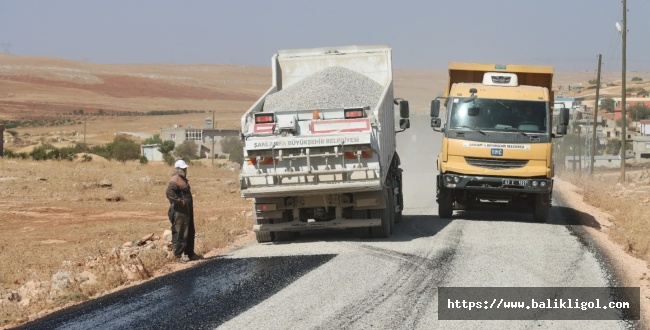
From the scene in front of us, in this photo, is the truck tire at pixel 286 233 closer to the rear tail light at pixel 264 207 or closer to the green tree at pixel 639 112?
the rear tail light at pixel 264 207

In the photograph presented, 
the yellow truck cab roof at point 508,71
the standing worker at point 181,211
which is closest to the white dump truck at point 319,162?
the standing worker at point 181,211

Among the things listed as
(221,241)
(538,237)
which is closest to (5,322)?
(221,241)

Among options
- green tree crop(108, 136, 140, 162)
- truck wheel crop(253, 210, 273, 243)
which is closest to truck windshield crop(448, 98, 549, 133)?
truck wheel crop(253, 210, 273, 243)

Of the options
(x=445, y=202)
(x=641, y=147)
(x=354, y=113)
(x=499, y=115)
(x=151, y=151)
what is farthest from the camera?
(x=641, y=147)

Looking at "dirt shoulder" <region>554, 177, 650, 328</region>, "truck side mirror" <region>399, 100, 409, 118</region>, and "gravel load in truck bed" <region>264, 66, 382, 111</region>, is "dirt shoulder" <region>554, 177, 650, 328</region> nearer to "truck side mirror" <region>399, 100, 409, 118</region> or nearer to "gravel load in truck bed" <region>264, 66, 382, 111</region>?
"truck side mirror" <region>399, 100, 409, 118</region>

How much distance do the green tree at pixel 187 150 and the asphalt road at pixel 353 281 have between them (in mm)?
71521

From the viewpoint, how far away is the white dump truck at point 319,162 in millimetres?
16141

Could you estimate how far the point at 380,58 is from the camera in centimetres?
2042

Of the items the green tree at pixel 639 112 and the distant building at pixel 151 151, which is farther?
the green tree at pixel 639 112

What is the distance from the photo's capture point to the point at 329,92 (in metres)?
18.0

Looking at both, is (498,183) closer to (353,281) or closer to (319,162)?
(319,162)

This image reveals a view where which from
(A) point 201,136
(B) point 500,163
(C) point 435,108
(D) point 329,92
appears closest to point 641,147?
(A) point 201,136

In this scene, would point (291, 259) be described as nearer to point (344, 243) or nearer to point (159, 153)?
point (344, 243)

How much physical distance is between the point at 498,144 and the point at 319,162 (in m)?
5.21
